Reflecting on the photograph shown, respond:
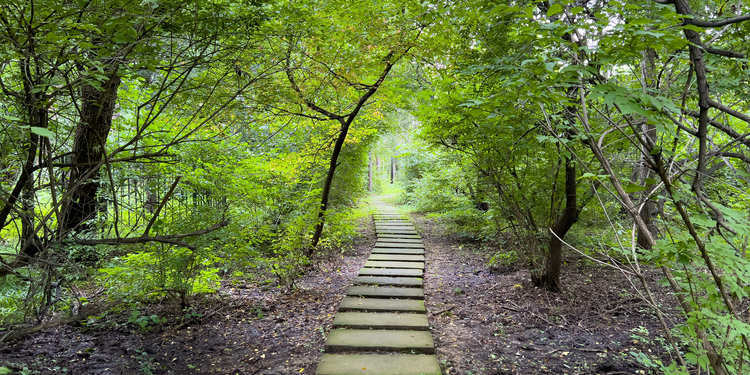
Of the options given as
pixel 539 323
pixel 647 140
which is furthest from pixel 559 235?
pixel 647 140

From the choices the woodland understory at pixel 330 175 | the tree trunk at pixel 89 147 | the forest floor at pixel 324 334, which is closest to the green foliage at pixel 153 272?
the woodland understory at pixel 330 175

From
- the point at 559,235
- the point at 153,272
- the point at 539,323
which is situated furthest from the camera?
the point at 559,235

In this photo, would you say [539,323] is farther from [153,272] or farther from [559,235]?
[153,272]

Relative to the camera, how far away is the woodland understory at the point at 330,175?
1.72m

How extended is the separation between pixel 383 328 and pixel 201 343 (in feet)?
5.67

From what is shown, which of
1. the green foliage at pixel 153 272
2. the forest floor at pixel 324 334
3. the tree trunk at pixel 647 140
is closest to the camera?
the tree trunk at pixel 647 140

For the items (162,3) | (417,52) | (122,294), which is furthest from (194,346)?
(417,52)

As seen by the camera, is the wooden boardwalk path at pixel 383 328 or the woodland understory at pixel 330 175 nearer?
the woodland understory at pixel 330 175

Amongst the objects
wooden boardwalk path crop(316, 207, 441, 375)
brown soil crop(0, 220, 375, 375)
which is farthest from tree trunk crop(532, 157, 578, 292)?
brown soil crop(0, 220, 375, 375)

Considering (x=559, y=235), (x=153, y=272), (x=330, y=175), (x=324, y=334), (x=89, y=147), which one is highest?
(x=89, y=147)

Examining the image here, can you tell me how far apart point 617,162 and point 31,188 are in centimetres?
472

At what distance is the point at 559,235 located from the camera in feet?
13.3

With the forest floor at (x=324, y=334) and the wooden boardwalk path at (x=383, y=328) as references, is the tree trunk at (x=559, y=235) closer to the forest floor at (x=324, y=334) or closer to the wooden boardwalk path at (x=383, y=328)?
the forest floor at (x=324, y=334)

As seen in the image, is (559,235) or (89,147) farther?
(559,235)
